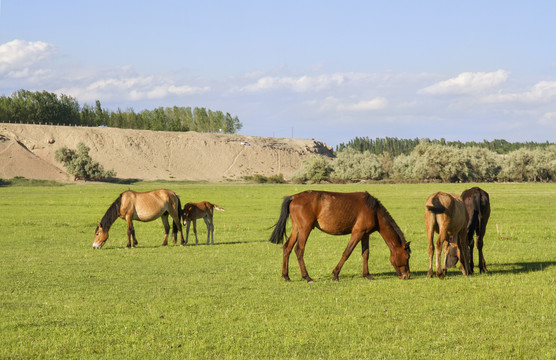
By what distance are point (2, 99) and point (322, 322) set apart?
16892 centimetres

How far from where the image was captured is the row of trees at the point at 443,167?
11281cm

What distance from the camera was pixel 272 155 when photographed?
609ft

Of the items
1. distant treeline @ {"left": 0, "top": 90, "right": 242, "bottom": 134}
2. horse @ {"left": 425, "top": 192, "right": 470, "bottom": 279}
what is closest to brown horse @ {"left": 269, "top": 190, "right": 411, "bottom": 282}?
horse @ {"left": 425, "top": 192, "right": 470, "bottom": 279}

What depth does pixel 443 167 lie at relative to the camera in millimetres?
112312

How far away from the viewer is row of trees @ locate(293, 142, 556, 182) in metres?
113

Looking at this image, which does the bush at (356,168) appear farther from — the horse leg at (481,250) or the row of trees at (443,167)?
the horse leg at (481,250)

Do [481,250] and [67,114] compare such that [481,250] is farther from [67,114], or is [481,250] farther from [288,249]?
[67,114]

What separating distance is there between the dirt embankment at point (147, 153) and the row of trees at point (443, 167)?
3726 centimetres

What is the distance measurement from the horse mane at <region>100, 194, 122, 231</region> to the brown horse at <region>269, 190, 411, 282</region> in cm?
953

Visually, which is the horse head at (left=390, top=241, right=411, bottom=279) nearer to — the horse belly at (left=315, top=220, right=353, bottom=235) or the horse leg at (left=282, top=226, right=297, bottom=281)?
the horse belly at (left=315, top=220, right=353, bottom=235)

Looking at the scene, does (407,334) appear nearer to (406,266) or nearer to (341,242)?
(406,266)

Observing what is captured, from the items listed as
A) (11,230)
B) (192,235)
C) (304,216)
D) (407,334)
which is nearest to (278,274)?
(304,216)

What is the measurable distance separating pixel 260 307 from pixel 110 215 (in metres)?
11.9

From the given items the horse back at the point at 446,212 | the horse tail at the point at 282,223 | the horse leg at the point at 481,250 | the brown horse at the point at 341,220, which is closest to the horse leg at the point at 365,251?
the brown horse at the point at 341,220
